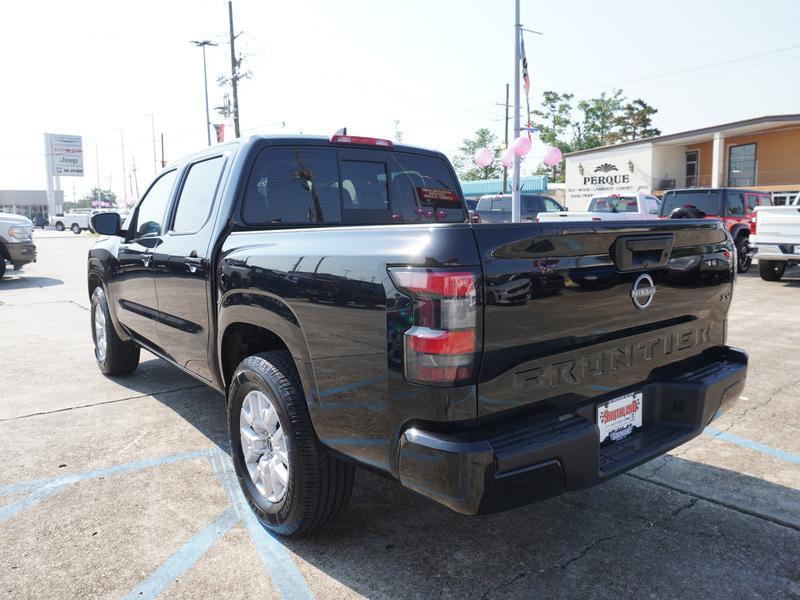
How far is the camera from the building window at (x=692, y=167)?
37.1 m

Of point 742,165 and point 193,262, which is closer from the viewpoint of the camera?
point 193,262

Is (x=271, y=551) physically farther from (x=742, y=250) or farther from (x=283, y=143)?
(x=742, y=250)

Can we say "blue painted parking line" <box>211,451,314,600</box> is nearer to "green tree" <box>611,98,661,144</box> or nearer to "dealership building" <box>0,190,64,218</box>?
"green tree" <box>611,98,661,144</box>

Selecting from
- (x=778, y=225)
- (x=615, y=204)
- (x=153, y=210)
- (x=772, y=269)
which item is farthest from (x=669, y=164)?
(x=153, y=210)

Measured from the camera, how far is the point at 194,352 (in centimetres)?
366

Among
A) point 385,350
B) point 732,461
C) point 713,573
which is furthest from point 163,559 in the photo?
point 732,461

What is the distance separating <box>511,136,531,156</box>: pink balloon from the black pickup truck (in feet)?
50.2

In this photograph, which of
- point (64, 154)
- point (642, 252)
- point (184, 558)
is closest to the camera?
point (642, 252)

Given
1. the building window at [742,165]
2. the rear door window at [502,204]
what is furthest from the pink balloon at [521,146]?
the building window at [742,165]

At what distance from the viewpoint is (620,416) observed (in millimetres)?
2504

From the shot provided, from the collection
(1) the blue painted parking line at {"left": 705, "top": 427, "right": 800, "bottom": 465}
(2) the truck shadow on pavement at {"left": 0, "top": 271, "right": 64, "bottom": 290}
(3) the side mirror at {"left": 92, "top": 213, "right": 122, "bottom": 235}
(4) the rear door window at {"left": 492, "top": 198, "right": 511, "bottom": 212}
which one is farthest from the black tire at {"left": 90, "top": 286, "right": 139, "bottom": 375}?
(4) the rear door window at {"left": 492, "top": 198, "right": 511, "bottom": 212}

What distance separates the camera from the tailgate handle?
2.38 meters

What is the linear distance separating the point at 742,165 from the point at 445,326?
3829cm

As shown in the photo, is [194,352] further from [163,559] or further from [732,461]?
[732,461]
